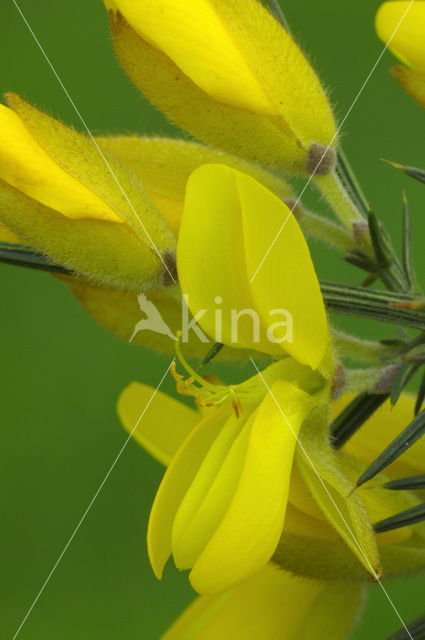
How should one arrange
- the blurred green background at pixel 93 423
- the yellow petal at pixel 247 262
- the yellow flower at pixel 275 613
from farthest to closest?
the blurred green background at pixel 93 423 < the yellow flower at pixel 275 613 < the yellow petal at pixel 247 262

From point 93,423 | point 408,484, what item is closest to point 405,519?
point 408,484

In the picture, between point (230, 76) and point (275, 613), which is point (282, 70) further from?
point (275, 613)

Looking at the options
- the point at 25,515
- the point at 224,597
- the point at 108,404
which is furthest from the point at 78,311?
the point at 224,597

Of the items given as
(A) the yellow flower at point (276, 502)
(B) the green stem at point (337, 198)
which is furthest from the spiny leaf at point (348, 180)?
(A) the yellow flower at point (276, 502)

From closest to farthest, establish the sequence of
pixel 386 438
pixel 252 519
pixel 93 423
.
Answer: pixel 252 519
pixel 386 438
pixel 93 423

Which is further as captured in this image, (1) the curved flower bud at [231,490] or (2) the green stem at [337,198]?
(2) the green stem at [337,198]

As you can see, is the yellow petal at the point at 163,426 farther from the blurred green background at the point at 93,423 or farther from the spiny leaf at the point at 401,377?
the blurred green background at the point at 93,423
